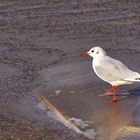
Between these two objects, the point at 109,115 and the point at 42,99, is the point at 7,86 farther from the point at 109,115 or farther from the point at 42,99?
the point at 109,115

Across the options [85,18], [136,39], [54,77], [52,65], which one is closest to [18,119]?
[54,77]

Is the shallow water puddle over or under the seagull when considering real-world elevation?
under

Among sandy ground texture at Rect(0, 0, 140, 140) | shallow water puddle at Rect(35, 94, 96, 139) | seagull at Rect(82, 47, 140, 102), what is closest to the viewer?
shallow water puddle at Rect(35, 94, 96, 139)

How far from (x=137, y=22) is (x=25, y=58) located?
3.79 m

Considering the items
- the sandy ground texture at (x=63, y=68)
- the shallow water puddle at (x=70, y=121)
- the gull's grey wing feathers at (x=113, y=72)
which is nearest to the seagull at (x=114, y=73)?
the gull's grey wing feathers at (x=113, y=72)

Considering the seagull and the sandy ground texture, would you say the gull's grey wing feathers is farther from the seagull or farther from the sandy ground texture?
the sandy ground texture

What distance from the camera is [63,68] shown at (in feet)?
39.5

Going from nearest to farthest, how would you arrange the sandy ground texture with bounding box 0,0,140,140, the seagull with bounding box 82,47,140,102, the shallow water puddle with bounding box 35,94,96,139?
the shallow water puddle with bounding box 35,94,96,139 → the sandy ground texture with bounding box 0,0,140,140 → the seagull with bounding box 82,47,140,102

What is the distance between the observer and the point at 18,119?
952 cm

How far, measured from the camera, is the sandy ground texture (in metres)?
9.27

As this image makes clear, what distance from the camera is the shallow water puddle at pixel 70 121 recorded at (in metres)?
9.05

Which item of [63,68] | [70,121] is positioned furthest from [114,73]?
[63,68]

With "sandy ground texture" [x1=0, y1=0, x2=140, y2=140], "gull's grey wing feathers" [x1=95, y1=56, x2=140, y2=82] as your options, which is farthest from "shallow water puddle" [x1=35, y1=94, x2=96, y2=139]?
"gull's grey wing feathers" [x1=95, y1=56, x2=140, y2=82]

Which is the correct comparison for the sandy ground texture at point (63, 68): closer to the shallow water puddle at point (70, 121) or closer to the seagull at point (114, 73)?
the shallow water puddle at point (70, 121)
